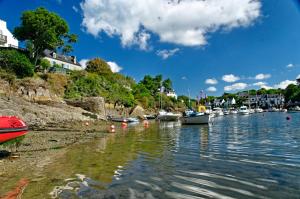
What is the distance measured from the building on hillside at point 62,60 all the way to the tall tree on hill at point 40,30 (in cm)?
880

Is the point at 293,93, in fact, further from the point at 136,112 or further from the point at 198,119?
the point at 198,119

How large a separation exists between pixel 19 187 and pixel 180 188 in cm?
437

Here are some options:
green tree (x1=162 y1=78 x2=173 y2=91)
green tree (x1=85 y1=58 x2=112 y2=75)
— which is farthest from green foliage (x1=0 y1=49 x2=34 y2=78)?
green tree (x1=162 y1=78 x2=173 y2=91)

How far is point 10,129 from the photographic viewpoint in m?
11.2

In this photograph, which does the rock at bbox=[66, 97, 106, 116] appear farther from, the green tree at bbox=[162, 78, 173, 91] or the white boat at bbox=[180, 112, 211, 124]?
the green tree at bbox=[162, 78, 173, 91]

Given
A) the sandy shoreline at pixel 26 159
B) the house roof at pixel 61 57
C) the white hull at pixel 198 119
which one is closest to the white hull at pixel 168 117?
the white hull at pixel 198 119

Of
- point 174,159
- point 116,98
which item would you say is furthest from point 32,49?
point 174,159

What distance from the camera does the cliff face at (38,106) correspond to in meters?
26.1

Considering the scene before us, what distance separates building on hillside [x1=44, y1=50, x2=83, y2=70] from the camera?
56562 mm

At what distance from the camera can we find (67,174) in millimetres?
8594

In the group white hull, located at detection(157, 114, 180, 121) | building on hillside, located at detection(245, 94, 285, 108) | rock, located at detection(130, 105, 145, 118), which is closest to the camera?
white hull, located at detection(157, 114, 180, 121)

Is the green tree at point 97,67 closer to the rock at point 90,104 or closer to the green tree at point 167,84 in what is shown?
the rock at point 90,104

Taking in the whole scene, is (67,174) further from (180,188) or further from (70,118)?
(70,118)

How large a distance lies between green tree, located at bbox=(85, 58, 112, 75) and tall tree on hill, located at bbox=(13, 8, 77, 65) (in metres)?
18.7
